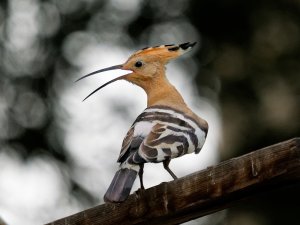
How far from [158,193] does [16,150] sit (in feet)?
12.8

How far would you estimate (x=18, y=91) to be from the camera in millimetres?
7086

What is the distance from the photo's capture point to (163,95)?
4.18m

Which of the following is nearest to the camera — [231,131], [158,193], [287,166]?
[287,166]

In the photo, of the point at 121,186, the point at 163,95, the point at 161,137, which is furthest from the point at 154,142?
the point at 163,95

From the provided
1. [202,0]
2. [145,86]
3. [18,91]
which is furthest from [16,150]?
[145,86]

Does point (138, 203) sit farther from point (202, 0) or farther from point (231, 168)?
point (202, 0)

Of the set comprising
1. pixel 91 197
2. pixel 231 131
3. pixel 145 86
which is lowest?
pixel 91 197

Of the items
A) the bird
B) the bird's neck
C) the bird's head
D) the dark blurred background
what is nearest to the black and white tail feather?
the bird

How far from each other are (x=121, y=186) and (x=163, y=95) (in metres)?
1.08

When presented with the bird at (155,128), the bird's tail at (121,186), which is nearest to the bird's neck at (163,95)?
the bird at (155,128)

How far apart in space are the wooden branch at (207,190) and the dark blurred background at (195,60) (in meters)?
2.28

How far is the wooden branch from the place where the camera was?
2811 mm

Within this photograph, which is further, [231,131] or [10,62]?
[10,62]

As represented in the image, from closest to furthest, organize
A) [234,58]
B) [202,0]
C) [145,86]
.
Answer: [145,86] < [234,58] < [202,0]
